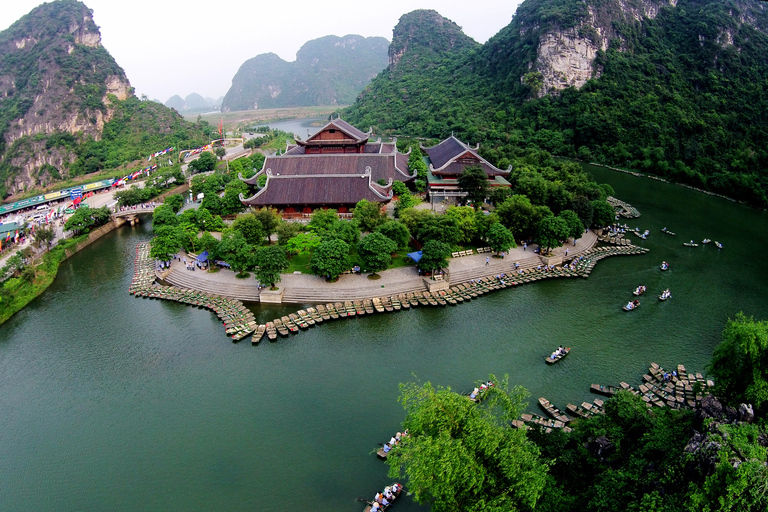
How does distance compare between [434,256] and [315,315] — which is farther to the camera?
[434,256]

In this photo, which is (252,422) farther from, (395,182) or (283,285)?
(395,182)

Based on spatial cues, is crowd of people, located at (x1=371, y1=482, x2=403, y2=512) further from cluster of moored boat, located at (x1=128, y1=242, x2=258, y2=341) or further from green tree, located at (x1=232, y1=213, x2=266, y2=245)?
green tree, located at (x1=232, y1=213, x2=266, y2=245)

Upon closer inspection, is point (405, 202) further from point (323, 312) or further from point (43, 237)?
point (43, 237)

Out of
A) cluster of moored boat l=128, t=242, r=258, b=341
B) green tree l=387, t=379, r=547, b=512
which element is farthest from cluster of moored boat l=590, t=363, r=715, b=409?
cluster of moored boat l=128, t=242, r=258, b=341

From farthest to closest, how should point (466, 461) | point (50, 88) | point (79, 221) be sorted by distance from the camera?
point (50, 88) → point (79, 221) → point (466, 461)

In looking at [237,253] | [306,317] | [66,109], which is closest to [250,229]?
[237,253]

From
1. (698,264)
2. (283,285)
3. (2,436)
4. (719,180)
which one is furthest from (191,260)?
(719,180)
